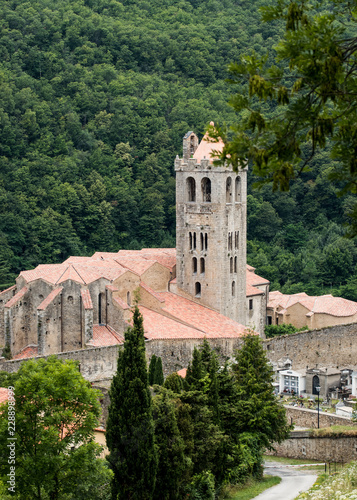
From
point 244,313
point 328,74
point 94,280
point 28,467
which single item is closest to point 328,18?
point 328,74

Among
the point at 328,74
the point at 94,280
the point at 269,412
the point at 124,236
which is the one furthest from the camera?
the point at 124,236

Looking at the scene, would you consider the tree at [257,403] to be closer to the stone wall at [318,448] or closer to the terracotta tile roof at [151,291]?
the stone wall at [318,448]

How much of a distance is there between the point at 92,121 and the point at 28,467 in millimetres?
70297

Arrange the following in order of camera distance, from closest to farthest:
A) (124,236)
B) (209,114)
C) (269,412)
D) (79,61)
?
(269,412)
(124,236)
(209,114)
(79,61)

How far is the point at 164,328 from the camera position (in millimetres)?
45781

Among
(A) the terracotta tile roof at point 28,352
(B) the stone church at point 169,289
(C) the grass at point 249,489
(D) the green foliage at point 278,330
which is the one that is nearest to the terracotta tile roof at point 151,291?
(B) the stone church at point 169,289

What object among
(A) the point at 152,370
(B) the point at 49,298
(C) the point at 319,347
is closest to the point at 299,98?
(A) the point at 152,370

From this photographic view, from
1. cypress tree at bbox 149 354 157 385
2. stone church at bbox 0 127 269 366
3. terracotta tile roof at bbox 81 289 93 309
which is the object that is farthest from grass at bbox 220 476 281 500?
terracotta tile roof at bbox 81 289 93 309

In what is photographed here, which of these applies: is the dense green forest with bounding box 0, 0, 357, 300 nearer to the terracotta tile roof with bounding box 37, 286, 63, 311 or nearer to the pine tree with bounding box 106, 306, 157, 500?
the terracotta tile roof with bounding box 37, 286, 63, 311

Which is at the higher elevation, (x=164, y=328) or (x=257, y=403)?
(x=164, y=328)

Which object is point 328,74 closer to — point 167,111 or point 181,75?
point 167,111

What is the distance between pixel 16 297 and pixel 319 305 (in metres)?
20.4

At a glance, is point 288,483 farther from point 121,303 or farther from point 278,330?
point 278,330

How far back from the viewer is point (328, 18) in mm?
10781
